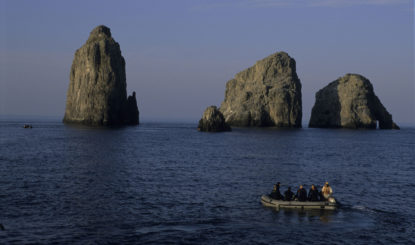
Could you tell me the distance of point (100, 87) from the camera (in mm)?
182125

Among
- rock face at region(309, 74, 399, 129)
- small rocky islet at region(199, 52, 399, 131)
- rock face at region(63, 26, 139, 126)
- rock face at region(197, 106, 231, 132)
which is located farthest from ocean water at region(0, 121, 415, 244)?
rock face at region(309, 74, 399, 129)

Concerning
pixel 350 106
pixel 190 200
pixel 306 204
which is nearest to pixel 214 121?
pixel 350 106

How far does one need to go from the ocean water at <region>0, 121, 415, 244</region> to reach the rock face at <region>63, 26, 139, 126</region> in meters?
108

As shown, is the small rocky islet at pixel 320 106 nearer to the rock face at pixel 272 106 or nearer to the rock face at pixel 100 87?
the rock face at pixel 272 106

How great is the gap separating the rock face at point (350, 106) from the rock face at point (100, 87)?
8691cm

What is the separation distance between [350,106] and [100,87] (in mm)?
105386

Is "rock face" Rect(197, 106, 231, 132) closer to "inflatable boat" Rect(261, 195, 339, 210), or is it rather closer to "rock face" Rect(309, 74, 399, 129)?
"rock face" Rect(309, 74, 399, 129)

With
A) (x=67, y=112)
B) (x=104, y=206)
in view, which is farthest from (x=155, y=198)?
(x=67, y=112)

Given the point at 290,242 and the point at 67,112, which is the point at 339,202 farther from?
the point at 67,112

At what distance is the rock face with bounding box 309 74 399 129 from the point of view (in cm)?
18262

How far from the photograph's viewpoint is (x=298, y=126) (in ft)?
625

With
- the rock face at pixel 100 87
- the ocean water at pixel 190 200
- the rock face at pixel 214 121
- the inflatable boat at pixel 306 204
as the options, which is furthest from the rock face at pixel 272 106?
the inflatable boat at pixel 306 204

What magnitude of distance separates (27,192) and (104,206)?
9.37 m

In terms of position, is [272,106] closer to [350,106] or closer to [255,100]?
[255,100]
